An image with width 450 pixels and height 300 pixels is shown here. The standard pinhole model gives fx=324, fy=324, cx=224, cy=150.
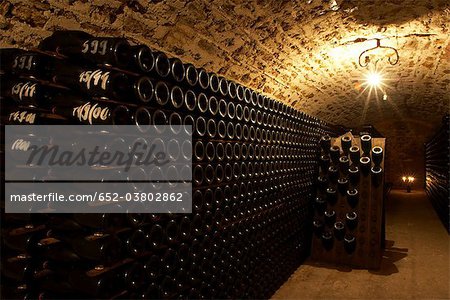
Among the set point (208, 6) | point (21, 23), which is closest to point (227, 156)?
point (208, 6)

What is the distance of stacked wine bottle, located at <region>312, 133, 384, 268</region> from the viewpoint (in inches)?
194

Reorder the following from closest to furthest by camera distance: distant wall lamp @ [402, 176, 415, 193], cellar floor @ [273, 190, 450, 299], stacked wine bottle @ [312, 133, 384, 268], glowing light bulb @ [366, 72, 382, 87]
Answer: cellar floor @ [273, 190, 450, 299], stacked wine bottle @ [312, 133, 384, 268], glowing light bulb @ [366, 72, 382, 87], distant wall lamp @ [402, 176, 415, 193]

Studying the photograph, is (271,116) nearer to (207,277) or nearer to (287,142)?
(287,142)

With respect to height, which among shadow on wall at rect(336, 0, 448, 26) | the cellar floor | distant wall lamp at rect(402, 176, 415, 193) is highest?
shadow on wall at rect(336, 0, 448, 26)

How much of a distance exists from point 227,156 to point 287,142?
1646mm

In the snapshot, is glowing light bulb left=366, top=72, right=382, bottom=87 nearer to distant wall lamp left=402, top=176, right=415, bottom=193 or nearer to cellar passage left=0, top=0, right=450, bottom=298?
cellar passage left=0, top=0, right=450, bottom=298

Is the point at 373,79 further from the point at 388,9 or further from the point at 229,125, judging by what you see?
the point at 229,125

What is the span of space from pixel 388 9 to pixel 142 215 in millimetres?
3539

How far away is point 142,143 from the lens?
2.05 metres

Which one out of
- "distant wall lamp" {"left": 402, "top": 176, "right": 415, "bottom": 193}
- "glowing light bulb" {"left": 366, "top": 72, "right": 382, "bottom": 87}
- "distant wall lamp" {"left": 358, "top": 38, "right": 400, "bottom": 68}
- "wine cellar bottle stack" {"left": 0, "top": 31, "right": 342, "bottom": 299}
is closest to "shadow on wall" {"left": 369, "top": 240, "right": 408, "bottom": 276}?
"wine cellar bottle stack" {"left": 0, "top": 31, "right": 342, "bottom": 299}

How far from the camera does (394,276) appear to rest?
4.43m

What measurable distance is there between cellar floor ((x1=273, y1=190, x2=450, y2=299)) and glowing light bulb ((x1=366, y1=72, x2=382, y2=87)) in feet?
10.3

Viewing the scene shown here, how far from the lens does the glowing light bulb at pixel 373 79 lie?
625 cm

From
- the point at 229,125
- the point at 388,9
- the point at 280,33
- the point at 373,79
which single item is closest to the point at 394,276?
the point at 229,125
